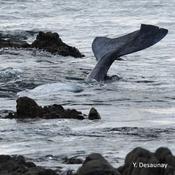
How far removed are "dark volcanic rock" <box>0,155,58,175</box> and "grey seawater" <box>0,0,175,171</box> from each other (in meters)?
0.62

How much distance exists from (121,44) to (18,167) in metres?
10.4

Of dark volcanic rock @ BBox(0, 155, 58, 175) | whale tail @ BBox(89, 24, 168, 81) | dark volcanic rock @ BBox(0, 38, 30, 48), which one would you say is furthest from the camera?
dark volcanic rock @ BBox(0, 38, 30, 48)

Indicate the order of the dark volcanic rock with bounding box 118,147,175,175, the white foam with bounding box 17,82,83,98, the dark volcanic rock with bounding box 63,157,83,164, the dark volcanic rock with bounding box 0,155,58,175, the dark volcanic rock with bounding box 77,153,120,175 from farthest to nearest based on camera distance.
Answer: the white foam with bounding box 17,82,83,98, the dark volcanic rock with bounding box 63,157,83,164, the dark volcanic rock with bounding box 0,155,58,175, the dark volcanic rock with bounding box 77,153,120,175, the dark volcanic rock with bounding box 118,147,175,175

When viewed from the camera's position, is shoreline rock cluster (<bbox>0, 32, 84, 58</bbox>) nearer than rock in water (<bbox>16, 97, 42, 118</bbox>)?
No

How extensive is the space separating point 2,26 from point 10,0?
1871cm

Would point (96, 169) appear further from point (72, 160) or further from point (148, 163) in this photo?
point (72, 160)

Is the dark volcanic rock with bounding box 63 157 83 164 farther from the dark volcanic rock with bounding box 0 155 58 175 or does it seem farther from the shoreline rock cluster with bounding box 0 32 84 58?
the shoreline rock cluster with bounding box 0 32 84 58

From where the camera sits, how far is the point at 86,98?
20031 mm

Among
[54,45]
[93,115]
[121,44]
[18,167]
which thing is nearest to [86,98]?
[121,44]

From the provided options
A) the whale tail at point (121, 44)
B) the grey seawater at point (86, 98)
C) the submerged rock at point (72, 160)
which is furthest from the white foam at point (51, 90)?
the submerged rock at point (72, 160)

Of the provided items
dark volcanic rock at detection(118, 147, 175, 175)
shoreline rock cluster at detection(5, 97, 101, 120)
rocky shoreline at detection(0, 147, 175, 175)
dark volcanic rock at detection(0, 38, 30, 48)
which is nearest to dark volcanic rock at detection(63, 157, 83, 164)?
rocky shoreline at detection(0, 147, 175, 175)

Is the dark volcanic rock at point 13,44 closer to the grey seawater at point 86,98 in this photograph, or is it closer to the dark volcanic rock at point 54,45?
the dark volcanic rock at point 54,45

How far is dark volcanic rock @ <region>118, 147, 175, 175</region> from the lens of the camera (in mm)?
10109

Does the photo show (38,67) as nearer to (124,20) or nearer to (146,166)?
(146,166)
